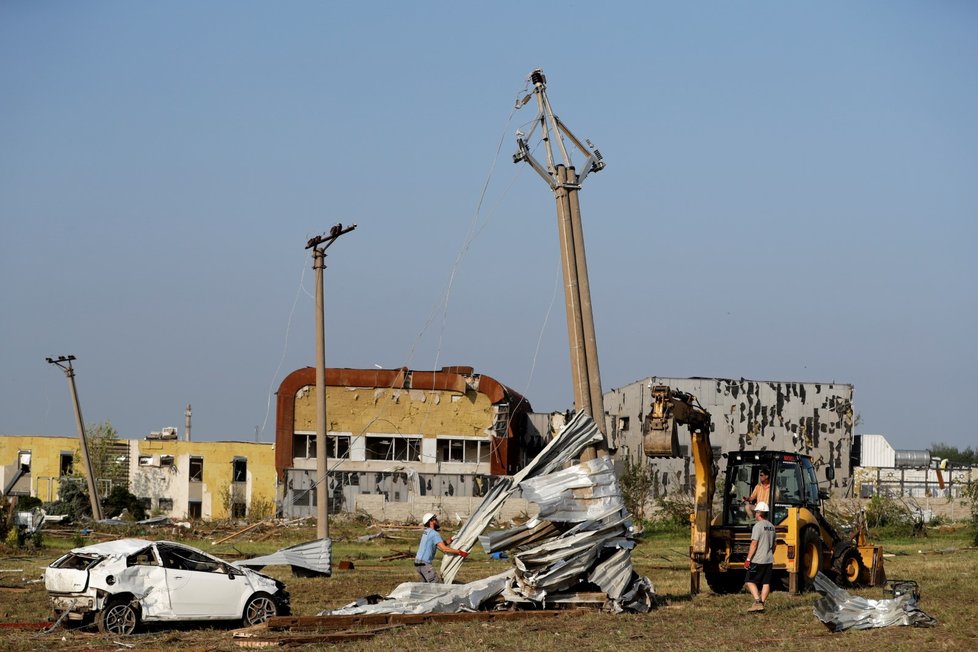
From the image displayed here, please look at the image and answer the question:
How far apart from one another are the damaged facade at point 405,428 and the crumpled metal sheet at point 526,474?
43880 millimetres

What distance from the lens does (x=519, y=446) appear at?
227ft

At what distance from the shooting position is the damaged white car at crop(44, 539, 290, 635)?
18266mm

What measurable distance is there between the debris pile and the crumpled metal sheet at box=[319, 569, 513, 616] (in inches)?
0.7

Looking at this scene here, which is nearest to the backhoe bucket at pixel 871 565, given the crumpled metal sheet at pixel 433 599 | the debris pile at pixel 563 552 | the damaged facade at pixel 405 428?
the debris pile at pixel 563 552

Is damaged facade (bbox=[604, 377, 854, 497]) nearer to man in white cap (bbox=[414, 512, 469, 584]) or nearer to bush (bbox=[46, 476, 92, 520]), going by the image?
bush (bbox=[46, 476, 92, 520])

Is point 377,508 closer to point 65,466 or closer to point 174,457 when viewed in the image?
point 174,457

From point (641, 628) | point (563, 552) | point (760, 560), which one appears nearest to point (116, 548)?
point (563, 552)

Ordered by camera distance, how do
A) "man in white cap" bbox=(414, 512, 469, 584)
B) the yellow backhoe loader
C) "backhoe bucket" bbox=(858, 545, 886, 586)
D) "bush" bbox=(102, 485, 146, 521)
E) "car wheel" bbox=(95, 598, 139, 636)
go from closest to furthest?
1. "car wheel" bbox=(95, 598, 139, 636)
2. "man in white cap" bbox=(414, 512, 469, 584)
3. the yellow backhoe loader
4. "backhoe bucket" bbox=(858, 545, 886, 586)
5. "bush" bbox=(102, 485, 146, 521)

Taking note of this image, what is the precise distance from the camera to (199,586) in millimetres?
19125

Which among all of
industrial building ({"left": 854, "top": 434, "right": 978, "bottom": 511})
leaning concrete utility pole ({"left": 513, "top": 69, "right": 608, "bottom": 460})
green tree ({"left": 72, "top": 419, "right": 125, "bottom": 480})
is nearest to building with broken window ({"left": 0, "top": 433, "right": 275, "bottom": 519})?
green tree ({"left": 72, "top": 419, "right": 125, "bottom": 480})

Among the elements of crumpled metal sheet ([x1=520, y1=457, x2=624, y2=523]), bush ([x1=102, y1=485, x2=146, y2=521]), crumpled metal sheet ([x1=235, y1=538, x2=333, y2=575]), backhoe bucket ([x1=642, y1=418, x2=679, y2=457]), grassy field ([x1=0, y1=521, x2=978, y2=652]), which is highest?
backhoe bucket ([x1=642, y1=418, x2=679, y2=457])

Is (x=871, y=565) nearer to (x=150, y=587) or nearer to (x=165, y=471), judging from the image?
(x=150, y=587)

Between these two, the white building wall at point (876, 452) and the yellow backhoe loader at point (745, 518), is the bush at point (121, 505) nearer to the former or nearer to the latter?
the white building wall at point (876, 452)

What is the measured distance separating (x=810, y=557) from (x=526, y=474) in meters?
5.97
